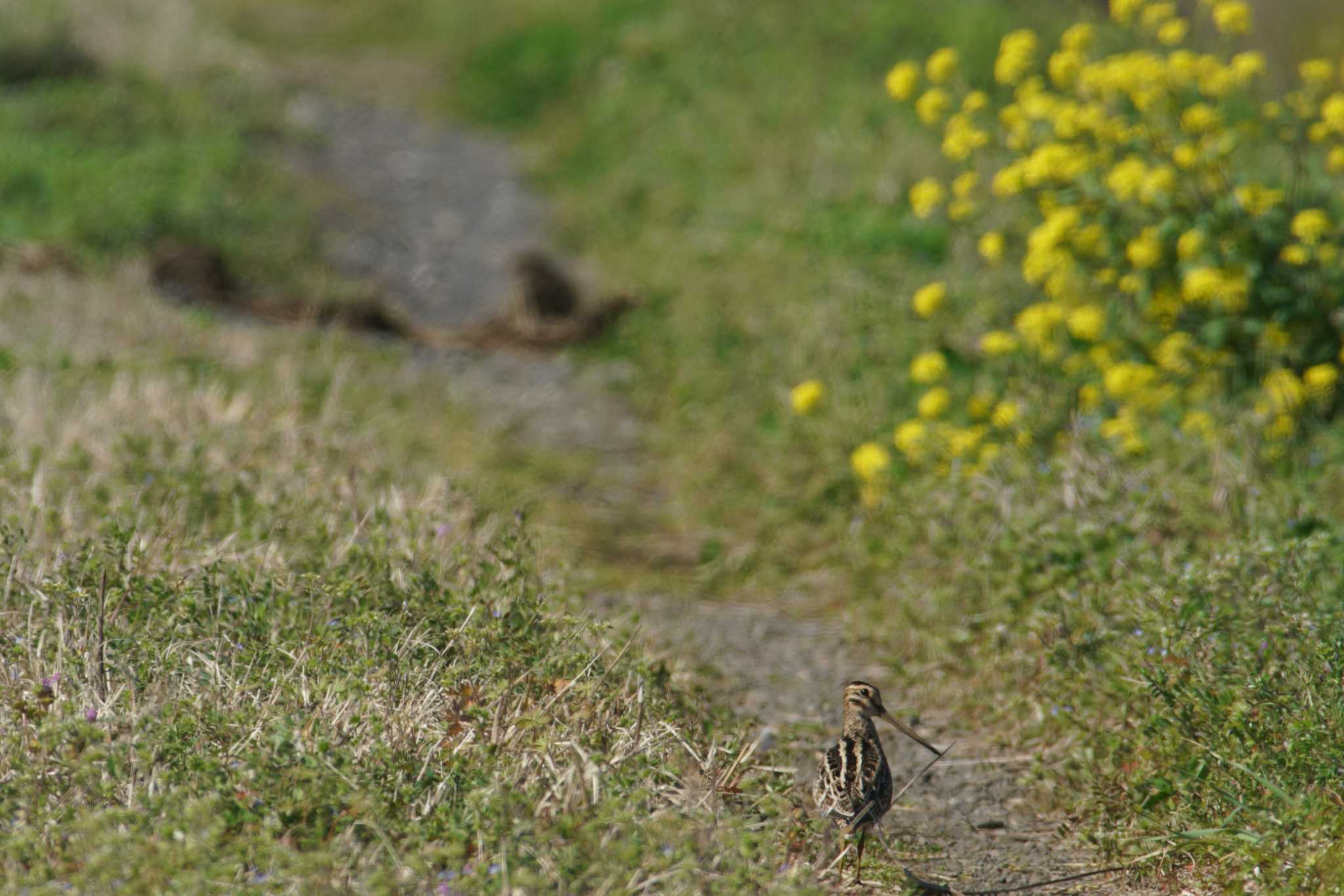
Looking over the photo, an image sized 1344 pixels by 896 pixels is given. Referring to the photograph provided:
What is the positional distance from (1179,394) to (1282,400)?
472mm

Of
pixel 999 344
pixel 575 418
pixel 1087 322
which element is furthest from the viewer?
pixel 575 418

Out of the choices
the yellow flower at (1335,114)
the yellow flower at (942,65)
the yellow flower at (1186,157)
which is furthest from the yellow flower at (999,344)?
the yellow flower at (1335,114)

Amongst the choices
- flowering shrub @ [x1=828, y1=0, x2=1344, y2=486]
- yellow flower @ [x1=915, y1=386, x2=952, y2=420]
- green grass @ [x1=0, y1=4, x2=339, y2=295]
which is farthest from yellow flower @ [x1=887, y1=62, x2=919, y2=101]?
green grass @ [x1=0, y1=4, x2=339, y2=295]

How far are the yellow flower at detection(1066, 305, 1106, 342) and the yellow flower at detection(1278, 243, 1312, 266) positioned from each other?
77 centimetres

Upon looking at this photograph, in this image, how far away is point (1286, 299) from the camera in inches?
223

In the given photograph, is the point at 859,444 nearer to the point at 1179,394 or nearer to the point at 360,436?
the point at 1179,394

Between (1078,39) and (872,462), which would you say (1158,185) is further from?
(872,462)

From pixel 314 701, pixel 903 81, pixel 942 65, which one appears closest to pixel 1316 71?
pixel 942 65

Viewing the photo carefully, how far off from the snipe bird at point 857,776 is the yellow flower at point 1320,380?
111 inches

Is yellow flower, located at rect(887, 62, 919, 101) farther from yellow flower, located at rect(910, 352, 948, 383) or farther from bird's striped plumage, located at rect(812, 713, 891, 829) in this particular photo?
bird's striped plumage, located at rect(812, 713, 891, 829)

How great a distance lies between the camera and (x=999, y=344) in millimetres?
6145

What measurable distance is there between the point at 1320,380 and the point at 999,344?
1.34m

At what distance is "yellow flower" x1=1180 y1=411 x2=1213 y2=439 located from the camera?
543 centimetres

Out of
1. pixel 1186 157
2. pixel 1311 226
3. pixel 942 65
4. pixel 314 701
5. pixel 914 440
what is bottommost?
pixel 314 701
